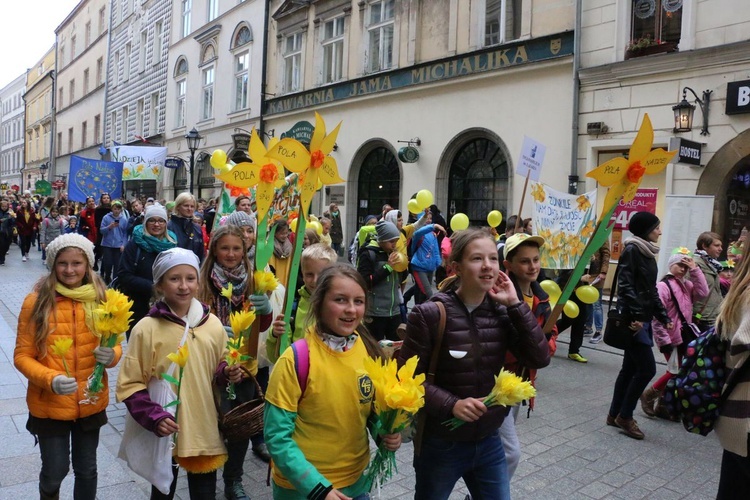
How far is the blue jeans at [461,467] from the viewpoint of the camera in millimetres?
2508

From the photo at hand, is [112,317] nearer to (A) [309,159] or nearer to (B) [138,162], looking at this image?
(A) [309,159]

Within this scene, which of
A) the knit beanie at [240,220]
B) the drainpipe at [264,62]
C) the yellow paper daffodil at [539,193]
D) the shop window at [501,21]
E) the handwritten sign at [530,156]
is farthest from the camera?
the drainpipe at [264,62]

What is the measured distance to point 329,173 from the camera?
323cm

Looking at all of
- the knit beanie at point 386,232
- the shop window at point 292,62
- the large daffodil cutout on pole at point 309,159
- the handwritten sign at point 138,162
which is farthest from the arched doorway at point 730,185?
the handwritten sign at point 138,162

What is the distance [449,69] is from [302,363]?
13170 mm

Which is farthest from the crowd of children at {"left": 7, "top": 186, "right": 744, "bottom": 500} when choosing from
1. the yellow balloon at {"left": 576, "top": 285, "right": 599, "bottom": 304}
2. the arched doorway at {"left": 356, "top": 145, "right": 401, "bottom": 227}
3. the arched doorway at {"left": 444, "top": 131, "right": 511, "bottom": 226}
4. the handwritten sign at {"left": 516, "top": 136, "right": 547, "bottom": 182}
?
the arched doorway at {"left": 356, "top": 145, "right": 401, "bottom": 227}

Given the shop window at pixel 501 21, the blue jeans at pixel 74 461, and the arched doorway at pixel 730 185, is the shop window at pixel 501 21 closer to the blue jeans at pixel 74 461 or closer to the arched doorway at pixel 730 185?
the arched doorway at pixel 730 185

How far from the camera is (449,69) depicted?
1426cm

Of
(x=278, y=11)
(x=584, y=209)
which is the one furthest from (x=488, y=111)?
(x=278, y=11)

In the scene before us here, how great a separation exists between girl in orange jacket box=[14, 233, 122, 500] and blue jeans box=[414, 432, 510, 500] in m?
1.53

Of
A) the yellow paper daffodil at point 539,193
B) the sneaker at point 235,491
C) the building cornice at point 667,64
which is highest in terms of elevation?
the building cornice at point 667,64

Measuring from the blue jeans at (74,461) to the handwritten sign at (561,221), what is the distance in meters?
5.18

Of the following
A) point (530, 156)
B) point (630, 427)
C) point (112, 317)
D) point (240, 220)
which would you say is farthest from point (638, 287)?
point (112, 317)

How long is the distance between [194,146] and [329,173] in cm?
1941
